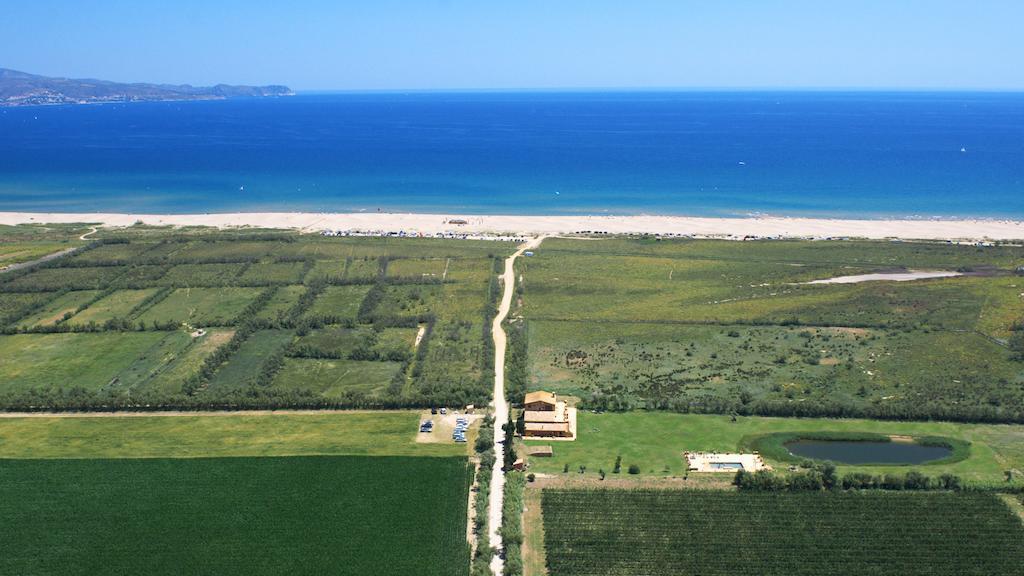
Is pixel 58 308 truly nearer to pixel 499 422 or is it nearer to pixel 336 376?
pixel 336 376

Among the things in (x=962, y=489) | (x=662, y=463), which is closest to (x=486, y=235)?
(x=662, y=463)

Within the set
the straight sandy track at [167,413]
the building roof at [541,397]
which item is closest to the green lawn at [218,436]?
the straight sandy track at [167,413]

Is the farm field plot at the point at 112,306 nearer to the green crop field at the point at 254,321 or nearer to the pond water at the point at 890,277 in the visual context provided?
the green crop field at the point at 254,321

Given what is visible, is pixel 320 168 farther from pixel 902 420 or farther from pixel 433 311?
pixel 902 420

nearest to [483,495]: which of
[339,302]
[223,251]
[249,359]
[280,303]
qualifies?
[249,359]

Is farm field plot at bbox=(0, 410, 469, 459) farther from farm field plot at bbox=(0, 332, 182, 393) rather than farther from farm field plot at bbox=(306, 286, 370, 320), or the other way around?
farm field plot at bbox=(306, 286, 370, 320)

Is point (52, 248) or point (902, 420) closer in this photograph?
point (902, 420)
